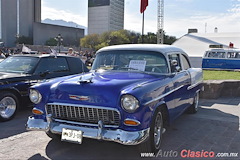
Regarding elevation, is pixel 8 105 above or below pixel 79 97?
below

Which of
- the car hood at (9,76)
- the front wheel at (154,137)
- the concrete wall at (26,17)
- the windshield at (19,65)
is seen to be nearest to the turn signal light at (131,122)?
the front wheel at (154,137)

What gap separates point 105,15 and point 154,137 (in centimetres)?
12803

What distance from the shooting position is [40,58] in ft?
20.9

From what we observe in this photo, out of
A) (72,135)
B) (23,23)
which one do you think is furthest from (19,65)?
(23,23)

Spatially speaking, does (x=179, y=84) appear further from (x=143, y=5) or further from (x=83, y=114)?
(x=143, y=5)

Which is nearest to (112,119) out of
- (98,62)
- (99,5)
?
(98,62)

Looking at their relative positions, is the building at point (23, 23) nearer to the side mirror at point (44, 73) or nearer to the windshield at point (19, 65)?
the windshield at point (19, 65)

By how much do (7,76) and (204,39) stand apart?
96.8 feet

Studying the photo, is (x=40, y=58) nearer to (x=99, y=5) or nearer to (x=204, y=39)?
(x=204, y=39)

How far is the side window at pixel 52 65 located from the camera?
6.30 meters

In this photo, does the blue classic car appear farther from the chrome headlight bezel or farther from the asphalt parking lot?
the asphalt parking lot

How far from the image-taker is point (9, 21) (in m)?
94.1

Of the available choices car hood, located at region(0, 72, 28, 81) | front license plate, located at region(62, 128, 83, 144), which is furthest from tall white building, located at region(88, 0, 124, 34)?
front license plate, located at region(62, 128, 83, 144)

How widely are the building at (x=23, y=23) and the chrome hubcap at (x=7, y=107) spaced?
9679 centimetres
